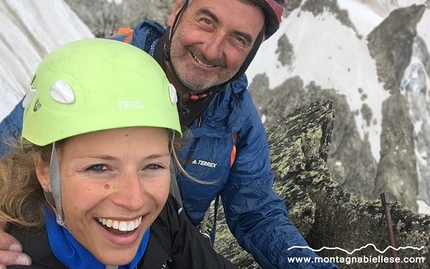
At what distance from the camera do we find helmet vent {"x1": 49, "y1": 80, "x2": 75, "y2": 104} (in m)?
1.63

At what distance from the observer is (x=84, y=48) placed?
5.67 ft

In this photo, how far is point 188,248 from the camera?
2.36 metres

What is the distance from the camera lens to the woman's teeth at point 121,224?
5.38ft

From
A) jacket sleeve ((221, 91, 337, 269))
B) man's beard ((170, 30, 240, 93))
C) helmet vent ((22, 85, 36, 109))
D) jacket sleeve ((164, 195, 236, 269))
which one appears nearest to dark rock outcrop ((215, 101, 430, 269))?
jacket sleeve ((221, 91, 337, 269))

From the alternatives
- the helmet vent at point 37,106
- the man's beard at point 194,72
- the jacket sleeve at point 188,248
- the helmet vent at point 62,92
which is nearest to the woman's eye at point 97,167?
the helmet vent at point 62,92

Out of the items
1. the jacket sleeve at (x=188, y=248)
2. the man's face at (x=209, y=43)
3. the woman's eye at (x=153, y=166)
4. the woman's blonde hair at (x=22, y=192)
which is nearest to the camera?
the woman's eye at (x=153, y=166)

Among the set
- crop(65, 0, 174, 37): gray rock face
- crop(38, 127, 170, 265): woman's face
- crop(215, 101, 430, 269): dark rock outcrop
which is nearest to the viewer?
crop(38, 127, 170, 265): woman's face

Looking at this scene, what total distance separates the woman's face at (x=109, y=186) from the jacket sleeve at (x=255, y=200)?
1.52m

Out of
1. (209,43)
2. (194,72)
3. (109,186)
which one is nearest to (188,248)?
(109,186)

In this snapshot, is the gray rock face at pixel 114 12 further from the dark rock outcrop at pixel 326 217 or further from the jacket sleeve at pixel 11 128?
the jacket sleeve at pixel 11 128

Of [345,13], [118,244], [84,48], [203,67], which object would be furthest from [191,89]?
[345,13]

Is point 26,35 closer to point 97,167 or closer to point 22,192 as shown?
point 22,192

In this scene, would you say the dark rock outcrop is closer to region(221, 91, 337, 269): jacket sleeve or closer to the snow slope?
region(221, 91, 337, 269): jacket sleeve

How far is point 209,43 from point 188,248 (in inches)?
60.1
